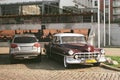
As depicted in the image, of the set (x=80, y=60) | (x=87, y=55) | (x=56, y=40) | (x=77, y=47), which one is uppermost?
(x=56, y=40)

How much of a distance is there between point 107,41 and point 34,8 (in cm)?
1354

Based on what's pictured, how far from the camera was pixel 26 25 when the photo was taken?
48.9 m

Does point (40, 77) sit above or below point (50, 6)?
below

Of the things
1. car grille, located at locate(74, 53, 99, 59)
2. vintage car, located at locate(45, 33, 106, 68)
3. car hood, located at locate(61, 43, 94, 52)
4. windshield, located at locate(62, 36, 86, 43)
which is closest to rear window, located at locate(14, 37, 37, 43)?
vintage car, located at locate(45, 33, 106, 68)

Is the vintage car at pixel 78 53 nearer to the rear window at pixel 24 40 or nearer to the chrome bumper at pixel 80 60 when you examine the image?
the chrome bumper at pixel 80 60

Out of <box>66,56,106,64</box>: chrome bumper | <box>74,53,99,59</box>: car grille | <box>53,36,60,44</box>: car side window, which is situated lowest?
<box>66,56,106,64</box>: chrome bumper

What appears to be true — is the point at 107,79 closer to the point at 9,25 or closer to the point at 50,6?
the point at 9,25

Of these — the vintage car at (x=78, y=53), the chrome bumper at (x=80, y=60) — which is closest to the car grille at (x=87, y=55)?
the vintage car at (x=78, y=53)

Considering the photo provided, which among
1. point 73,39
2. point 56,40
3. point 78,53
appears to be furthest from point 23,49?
point 78,53

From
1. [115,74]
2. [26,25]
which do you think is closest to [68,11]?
[26,25]

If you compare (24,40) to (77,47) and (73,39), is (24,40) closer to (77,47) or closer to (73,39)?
(73,39)

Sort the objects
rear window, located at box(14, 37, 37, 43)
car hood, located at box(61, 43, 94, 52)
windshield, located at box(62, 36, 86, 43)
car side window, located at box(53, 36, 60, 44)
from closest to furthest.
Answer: car hood, located at box(61, 43, 94, 52) → windshield, located at box(62, 36, 86, 43) → car side window, located at box(53, 36, 60, 44) → rear window, located at box(14, 37, 37, 43)

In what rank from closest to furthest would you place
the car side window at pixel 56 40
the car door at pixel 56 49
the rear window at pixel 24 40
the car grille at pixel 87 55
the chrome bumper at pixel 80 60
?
the chrome bumper at pixel 80 60 → the car grille at pixel 87 55 → the car door at pixel 56 49 → the car side window at pixel 56 40 → the rear window at pixel 24 40

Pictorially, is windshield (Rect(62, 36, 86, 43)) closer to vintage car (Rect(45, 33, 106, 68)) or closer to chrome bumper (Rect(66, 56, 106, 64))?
vintage car (Rect(45, 33, 106, 68))
